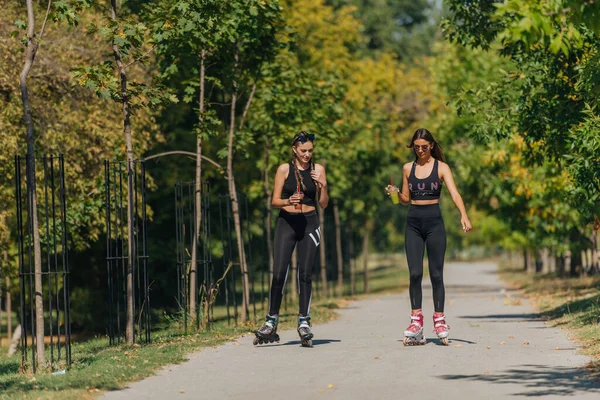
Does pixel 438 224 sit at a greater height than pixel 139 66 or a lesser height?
lesser

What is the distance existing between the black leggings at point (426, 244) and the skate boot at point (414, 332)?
0.46 ft

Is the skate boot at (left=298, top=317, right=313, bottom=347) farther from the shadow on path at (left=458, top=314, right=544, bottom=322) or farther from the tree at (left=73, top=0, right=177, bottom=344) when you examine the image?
the shadow on path at (left=458, top=314, right=544, bottom=322)

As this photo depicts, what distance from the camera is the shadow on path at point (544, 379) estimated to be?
316 inches

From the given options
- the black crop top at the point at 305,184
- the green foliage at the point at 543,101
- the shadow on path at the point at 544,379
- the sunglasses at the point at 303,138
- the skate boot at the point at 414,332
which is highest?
the green foliage at the point at 543,101

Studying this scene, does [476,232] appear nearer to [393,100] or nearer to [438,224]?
[393,100]

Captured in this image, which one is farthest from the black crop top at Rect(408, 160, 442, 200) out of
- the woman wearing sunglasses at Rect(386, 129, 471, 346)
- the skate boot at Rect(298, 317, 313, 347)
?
the skate boot at Rect(298, 317, 313, 347)

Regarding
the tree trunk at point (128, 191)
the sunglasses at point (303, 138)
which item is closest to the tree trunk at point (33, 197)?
the tree trunk at point (128, 191)

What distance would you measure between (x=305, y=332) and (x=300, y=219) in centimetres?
118

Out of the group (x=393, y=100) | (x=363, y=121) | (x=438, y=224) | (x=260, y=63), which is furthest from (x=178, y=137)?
(x=438, y=224)

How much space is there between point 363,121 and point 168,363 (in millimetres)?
23640

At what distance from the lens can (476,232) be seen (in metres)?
83.7

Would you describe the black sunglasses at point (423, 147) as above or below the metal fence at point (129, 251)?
above

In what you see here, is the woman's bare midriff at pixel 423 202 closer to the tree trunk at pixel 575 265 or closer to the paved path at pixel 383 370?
the paved path at pixel 383 370

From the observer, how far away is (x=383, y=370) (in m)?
9.37
